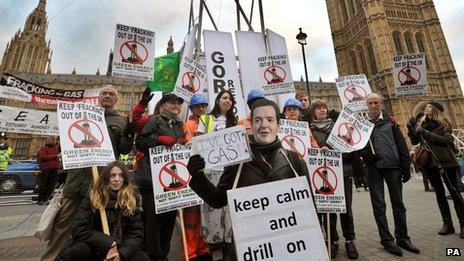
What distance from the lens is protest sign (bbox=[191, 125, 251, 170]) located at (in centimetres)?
206

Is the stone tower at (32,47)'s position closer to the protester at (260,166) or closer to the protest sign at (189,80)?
the protest sign at (189,80)

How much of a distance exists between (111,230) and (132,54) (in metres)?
3.08

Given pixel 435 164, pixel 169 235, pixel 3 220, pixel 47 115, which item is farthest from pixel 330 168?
pixel 3 220

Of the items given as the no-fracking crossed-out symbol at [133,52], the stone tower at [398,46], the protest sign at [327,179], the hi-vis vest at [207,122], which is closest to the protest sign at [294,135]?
the protest sign at [327,179]

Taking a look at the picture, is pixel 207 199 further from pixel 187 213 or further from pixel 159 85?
pixel 159 85

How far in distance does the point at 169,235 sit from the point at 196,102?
6.01 ft

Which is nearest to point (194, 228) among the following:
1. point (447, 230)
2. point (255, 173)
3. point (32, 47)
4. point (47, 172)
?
point (255, 173)

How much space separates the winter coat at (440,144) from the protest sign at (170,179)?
4032 mm

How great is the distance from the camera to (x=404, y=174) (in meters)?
4.21

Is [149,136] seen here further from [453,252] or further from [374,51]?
[374,51]

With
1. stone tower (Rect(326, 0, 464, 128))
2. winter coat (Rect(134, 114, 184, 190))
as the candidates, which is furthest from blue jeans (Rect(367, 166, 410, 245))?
stone tower (Rect(326, 0, 464, 128))

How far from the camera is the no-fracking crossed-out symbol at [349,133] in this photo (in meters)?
3.94

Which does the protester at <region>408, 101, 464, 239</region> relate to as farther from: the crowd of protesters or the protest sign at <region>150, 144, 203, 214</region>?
the protest sign at <region>150, 144, 203, 214</region>

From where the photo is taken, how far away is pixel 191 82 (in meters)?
5.04
